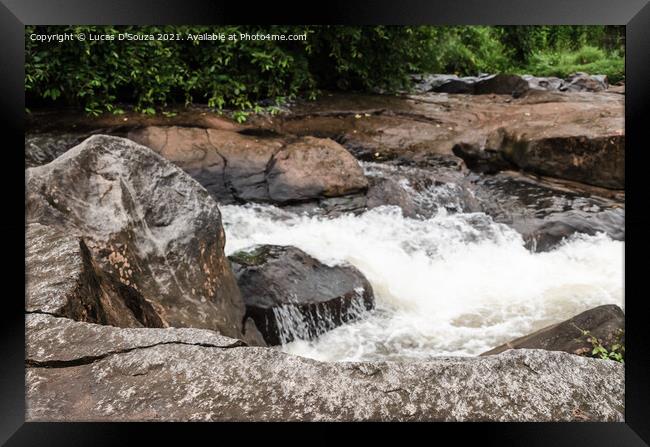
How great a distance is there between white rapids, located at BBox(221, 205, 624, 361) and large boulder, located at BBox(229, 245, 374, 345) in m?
0.11

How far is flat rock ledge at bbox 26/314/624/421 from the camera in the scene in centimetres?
151

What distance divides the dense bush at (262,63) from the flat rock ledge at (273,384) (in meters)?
2.35

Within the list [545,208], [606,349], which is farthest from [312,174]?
[606,349]

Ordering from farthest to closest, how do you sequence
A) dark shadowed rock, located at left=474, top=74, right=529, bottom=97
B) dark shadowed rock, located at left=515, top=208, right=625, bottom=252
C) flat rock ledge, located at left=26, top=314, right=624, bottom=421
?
dark shadowed rock, located at left=474, top=74, right=529, bottom=97
dark shadowed rock, located at left=515, top=208, right=625, bottom=252
flat rock ledge, located at left=26, top=314, right=624, bottom=421

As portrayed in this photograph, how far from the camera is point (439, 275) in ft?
15.5

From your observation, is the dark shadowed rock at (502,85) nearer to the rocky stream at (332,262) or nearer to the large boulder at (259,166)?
the rocky stream at (332,262)

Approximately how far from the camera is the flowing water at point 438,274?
11.8 feet

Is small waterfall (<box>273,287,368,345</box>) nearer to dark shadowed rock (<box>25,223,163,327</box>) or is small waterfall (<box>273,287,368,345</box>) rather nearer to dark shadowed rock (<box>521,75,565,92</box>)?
dark shadowed rock (<box>25,223,163,327</box>)

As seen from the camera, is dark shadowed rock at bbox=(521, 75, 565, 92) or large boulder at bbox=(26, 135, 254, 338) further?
dark shadowed rock at bbox=(521, 75, 565, 92)

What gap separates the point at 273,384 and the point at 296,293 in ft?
7.37

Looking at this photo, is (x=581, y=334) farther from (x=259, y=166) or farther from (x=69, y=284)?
(x=259, y=166)

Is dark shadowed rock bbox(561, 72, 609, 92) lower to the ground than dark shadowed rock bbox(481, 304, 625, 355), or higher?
higher

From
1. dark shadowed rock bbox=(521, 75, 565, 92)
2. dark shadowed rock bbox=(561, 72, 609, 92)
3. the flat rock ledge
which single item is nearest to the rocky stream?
the flat rock ledge
